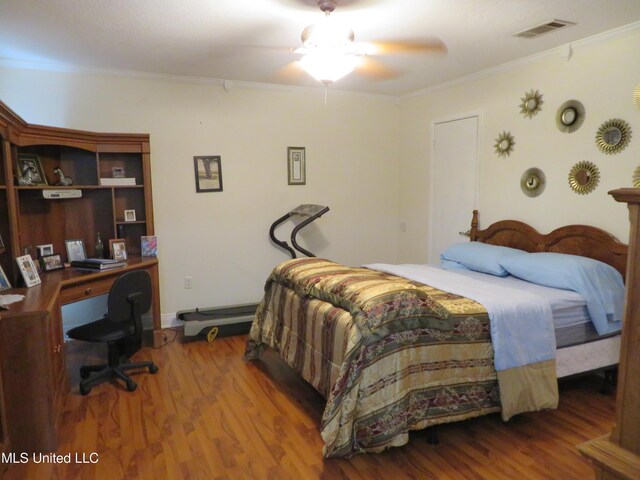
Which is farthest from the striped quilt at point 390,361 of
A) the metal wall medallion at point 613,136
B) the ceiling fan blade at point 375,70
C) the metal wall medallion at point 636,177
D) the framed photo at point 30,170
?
the framed photo at point 30,170

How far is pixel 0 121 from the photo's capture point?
2.56 metres

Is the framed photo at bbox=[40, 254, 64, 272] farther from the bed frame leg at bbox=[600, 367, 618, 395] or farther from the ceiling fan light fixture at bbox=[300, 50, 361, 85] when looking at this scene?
the bed frame leg at bbox=[600, 367, 618, 395]

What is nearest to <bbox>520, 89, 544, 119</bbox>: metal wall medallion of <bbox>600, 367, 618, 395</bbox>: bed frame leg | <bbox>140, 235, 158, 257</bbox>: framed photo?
<bbox>600, 367, 618, 395</bbox>: bed frame leg

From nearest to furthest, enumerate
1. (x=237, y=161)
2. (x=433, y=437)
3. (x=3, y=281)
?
1. (x=433, y=437)
2. (x=3, y=281)
3. (x=237, y=161)

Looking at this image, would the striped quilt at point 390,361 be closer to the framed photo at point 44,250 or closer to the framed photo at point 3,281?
the framed photo at point 3,281

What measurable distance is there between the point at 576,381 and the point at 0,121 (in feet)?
13.7

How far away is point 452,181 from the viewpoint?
14.5 ft

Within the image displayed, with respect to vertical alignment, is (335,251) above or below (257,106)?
below

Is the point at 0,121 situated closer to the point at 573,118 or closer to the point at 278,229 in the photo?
the point at 278,229

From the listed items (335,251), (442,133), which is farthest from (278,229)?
(442,133)

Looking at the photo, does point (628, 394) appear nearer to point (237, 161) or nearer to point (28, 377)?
point (28, 377)

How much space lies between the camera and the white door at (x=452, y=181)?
4.20m

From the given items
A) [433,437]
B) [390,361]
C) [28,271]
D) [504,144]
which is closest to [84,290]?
[28,271]

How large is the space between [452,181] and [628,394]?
3.66 m
